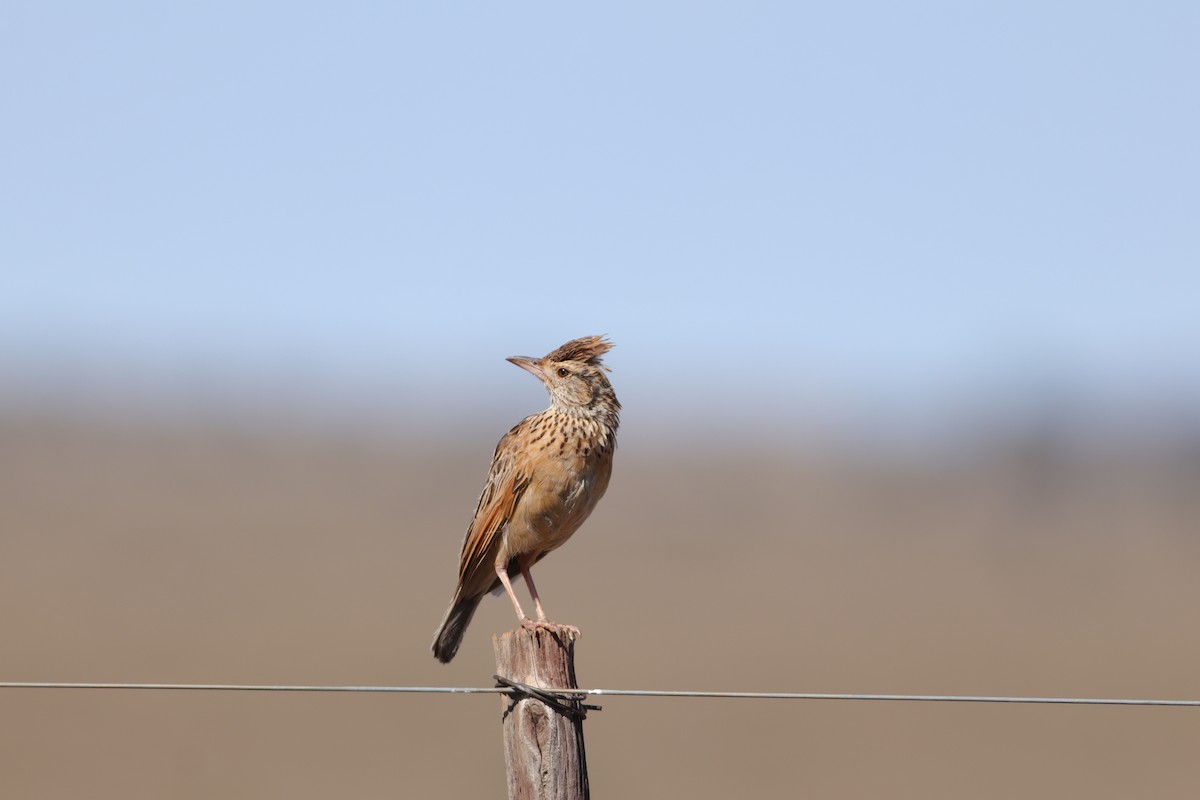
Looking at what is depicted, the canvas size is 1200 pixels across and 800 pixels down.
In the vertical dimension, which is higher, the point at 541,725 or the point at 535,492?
the point at 535,492

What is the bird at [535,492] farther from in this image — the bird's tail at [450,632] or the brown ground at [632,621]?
the brown ground at [632,621]

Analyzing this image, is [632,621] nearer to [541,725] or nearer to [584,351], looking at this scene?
[584,351]

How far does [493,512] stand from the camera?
7965 mm

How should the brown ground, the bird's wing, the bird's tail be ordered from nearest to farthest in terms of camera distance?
the bird's tail
the bird's wing
the brown ground

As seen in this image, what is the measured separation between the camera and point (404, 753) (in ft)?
64.9

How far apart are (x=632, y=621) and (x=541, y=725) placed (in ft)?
89.2

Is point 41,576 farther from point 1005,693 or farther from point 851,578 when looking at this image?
point 1005,693

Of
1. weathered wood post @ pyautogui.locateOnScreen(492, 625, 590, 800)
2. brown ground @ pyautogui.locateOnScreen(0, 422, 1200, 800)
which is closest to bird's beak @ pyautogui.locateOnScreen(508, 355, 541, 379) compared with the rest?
weathered wood post @ pyautogui.locateOnScreen(492, 625, 590, 800)

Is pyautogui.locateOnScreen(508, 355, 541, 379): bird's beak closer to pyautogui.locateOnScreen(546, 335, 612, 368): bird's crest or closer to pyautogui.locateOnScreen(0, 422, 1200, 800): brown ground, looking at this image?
pyautogui.locateOnScreen(546, 335, 612, 368): bird's crest

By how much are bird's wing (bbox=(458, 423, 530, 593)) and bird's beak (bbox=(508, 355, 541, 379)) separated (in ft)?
1.87

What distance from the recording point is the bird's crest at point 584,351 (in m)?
8.43

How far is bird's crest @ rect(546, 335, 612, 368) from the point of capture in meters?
8.43

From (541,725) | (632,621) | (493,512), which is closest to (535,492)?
(493,512)

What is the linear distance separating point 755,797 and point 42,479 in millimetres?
40575
